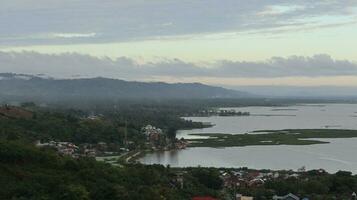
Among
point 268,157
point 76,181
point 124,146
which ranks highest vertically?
point 76,181

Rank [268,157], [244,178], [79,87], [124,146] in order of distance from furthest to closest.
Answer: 1. [79,87]
2. [124,146]
3. [268,157]
4. [244,178]

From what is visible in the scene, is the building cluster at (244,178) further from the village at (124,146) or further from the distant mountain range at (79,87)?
the distant mountain range at (79,87)

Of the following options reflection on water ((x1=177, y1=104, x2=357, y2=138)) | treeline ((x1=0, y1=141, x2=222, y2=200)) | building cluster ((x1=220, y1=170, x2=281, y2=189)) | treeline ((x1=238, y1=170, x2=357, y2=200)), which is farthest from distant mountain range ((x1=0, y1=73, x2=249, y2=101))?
treeline ((x1=0, y1=141, x2=222, y2=200))

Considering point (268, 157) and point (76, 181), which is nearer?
point (76, 181)

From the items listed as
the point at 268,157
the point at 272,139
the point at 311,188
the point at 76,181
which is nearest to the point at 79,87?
the point at 272,139

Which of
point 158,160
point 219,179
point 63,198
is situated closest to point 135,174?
point 219,179

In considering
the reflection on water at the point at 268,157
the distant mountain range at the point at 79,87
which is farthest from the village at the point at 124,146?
the distant mountain range at the point at 79,87

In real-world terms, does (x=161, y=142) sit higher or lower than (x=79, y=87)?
lower

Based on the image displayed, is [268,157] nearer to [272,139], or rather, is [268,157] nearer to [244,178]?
[244,178]

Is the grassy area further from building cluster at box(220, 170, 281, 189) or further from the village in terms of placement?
building cluster at box(220, 170, 281, 189)

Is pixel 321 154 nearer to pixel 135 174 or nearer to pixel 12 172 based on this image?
pixel 135 174

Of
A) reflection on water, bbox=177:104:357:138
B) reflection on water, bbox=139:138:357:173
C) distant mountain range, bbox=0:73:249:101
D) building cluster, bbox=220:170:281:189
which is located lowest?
reflection on water, bbox=139:138:357:173
